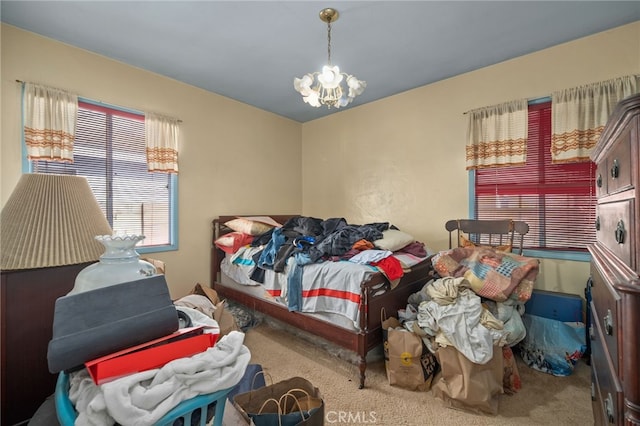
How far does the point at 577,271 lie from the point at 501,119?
1.57 metres

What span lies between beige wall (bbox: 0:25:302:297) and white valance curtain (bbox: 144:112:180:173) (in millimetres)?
121

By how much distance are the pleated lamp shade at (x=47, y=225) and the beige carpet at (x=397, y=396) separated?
5.30 ft

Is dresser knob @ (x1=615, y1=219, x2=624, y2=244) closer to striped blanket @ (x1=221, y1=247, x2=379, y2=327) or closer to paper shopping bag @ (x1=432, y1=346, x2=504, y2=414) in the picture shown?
paper shopping bag @ (x1=432, y1=346, x2=504, y2=414)

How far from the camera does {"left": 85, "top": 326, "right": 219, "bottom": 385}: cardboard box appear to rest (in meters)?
0.60

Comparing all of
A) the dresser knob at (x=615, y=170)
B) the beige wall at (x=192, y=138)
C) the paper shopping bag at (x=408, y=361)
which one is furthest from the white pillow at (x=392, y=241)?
the beige wall at (x=192, y=138)

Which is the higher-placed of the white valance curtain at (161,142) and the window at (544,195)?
Result: the white valance curtain at (161,142)

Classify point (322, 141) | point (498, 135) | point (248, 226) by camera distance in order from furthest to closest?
point (322, 141), point (248, 226), point (498, 135)

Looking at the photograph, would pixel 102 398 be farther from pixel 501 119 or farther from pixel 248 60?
pixel 501 119

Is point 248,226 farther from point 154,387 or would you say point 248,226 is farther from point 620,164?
point 620,164

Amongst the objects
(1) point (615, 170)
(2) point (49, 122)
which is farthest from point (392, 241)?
(2) point (49, 122)

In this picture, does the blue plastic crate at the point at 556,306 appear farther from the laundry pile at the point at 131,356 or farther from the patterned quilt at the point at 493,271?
the laundry pile at the point at 131,356

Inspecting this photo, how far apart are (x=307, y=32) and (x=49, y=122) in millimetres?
2308

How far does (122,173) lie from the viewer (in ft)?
9.39

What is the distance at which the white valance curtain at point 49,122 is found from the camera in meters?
2.28
